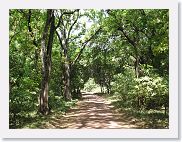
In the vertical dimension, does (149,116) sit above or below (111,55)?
below

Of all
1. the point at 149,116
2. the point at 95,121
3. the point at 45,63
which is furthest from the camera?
the point at 45,63

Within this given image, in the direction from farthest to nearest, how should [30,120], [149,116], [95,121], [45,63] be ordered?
[45,63] → [149,116] → [30,120] → [95,121]

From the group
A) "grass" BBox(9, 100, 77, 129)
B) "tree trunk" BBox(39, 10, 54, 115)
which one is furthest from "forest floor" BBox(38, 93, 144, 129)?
"tree trunk" BBox(39, 10, 54, 115)

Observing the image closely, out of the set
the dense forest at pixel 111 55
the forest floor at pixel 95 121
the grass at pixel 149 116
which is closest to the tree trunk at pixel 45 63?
the dense forest at pixel 111 55

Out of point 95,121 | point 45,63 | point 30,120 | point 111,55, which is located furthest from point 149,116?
point 111,55

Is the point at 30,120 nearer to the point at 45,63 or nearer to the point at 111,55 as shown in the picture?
the point at 45,63

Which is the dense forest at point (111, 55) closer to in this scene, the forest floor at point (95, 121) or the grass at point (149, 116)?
the grass at point (149, 116)
